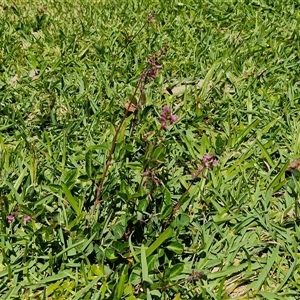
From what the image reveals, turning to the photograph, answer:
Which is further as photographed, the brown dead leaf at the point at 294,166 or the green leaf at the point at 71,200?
the brown dead leaf at the point at 294,166

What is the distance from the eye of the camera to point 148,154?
212cm

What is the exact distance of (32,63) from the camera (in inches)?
122

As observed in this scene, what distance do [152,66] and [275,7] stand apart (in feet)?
6.85

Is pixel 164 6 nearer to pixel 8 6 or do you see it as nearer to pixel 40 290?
pixel 8 6

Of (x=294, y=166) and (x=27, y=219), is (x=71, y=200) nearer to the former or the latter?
(x=27, y=219)

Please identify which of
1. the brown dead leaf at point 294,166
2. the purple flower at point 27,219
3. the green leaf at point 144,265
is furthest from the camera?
the brown dead leaf at point 294,166

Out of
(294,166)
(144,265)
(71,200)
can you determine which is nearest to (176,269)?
(144,265)

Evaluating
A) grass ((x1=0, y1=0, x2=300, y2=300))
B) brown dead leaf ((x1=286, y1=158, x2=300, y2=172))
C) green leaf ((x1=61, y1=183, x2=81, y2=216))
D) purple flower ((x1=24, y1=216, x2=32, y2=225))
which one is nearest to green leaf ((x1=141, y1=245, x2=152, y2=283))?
grass ((x1=0, y1=0, x2=300, y2=300))

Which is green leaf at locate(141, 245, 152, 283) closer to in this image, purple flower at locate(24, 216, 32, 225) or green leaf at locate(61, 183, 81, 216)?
green leaf at locate(61, 183, 81, 216)

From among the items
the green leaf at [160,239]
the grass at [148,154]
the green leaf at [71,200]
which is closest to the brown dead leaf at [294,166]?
the grass at [148,154]

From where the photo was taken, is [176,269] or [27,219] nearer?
[176,269]

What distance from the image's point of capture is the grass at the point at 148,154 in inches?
73.4

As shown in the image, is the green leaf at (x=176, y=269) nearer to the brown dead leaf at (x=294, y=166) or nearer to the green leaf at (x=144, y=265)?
the green leaf at (x=144, y=265)

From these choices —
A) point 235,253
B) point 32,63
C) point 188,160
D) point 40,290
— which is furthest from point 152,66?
point 32,63
